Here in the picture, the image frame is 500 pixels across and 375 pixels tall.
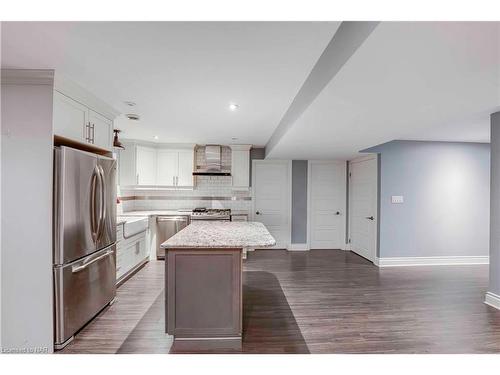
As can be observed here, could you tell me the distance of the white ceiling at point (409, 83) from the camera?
1.11 metres

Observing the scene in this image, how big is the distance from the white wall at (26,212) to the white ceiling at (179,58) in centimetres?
27

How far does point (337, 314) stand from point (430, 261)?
114 inches

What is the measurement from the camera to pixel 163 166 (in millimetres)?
5016

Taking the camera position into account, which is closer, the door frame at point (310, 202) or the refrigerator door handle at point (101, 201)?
the refrigerator door handle at point (101, 201)

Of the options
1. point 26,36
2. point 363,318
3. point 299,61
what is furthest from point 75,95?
point 363,318

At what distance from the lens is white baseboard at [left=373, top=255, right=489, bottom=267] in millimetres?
4250

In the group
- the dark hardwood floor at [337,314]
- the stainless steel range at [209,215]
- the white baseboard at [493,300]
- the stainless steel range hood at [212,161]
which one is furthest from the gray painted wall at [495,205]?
the stainless steel range hood at [212,161]

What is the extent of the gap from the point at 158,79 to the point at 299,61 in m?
1.18

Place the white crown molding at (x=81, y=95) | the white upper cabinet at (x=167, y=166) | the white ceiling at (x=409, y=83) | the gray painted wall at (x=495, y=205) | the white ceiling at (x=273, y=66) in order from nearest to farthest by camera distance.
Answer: the white ceiling at (x=409, y=83), the white ceiling at (x=273, y=66), the white crown molding at (x=81, y=95), the gray painted wall at (x=495, y=205), the white upper cabinet at (x=167, y=166)

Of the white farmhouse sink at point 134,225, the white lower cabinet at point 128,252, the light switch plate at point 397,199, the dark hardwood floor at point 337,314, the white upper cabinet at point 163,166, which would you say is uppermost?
the white upper cabinet at point 163,166

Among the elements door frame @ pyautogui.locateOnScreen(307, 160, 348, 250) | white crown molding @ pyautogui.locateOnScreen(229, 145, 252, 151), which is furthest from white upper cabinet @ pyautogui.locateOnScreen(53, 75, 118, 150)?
door frame @ pyautogui.locateOnScreen(307, 160, 348, 250)

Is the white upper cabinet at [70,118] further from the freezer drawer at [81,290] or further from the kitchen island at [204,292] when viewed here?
the kitchen island at [204,292]

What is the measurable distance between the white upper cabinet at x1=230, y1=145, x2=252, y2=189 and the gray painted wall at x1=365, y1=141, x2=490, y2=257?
253 centimetres

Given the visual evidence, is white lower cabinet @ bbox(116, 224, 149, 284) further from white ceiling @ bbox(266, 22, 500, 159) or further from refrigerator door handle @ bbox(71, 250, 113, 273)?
white ceiling @ bbox(266, 22, 500, 159)
